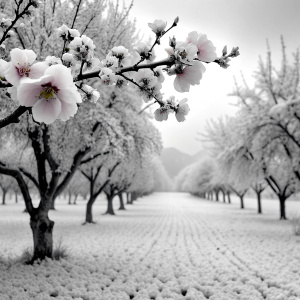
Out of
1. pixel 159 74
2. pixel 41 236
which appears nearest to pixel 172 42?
pixel 159 74

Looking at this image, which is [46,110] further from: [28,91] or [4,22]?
[4,22]

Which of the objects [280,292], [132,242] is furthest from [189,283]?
[132,242]

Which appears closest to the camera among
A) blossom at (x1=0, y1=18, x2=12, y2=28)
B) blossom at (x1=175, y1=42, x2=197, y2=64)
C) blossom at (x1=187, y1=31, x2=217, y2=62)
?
blossom at (x1=175, y1=42, x2=197, y2=64)

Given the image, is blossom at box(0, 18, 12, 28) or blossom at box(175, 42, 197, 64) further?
blossom at box(0, 18, 12, 28)

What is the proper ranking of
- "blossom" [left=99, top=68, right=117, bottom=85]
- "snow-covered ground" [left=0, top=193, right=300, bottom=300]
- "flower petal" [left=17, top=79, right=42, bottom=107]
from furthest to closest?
"snow-covered ground" [left=0, top=193, right=300, bottom=300], "blossom" [left=99, top=68, right=117, bottom=85], "flower petal" [left=17, top=79, right=42, bottom=107]

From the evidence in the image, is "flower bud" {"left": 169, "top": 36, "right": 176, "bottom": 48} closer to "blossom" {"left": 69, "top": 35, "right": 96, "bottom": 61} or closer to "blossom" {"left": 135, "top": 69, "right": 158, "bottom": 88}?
"blossom" {"left": 135, "top": 69, "right": 158, "bottom": 88}

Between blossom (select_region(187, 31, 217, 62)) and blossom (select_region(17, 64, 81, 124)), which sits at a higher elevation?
blossom (select_region(187, 31, 217, 62))

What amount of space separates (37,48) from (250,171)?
488 inches

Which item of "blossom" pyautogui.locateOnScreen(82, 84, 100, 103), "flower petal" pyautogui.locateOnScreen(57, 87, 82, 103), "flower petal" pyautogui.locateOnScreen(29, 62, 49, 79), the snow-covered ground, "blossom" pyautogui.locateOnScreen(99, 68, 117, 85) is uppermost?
"blossom" pyautogui.locateOnScreen(99, 68, 117, 85)

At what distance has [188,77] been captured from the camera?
1.63 metres

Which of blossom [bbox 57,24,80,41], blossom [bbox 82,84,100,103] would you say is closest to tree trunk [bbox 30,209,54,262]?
blossom [bbox 82,84,100,103]

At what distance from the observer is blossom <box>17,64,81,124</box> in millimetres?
1173

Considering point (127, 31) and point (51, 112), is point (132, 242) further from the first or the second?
point (51, 112)

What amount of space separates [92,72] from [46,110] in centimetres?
60
